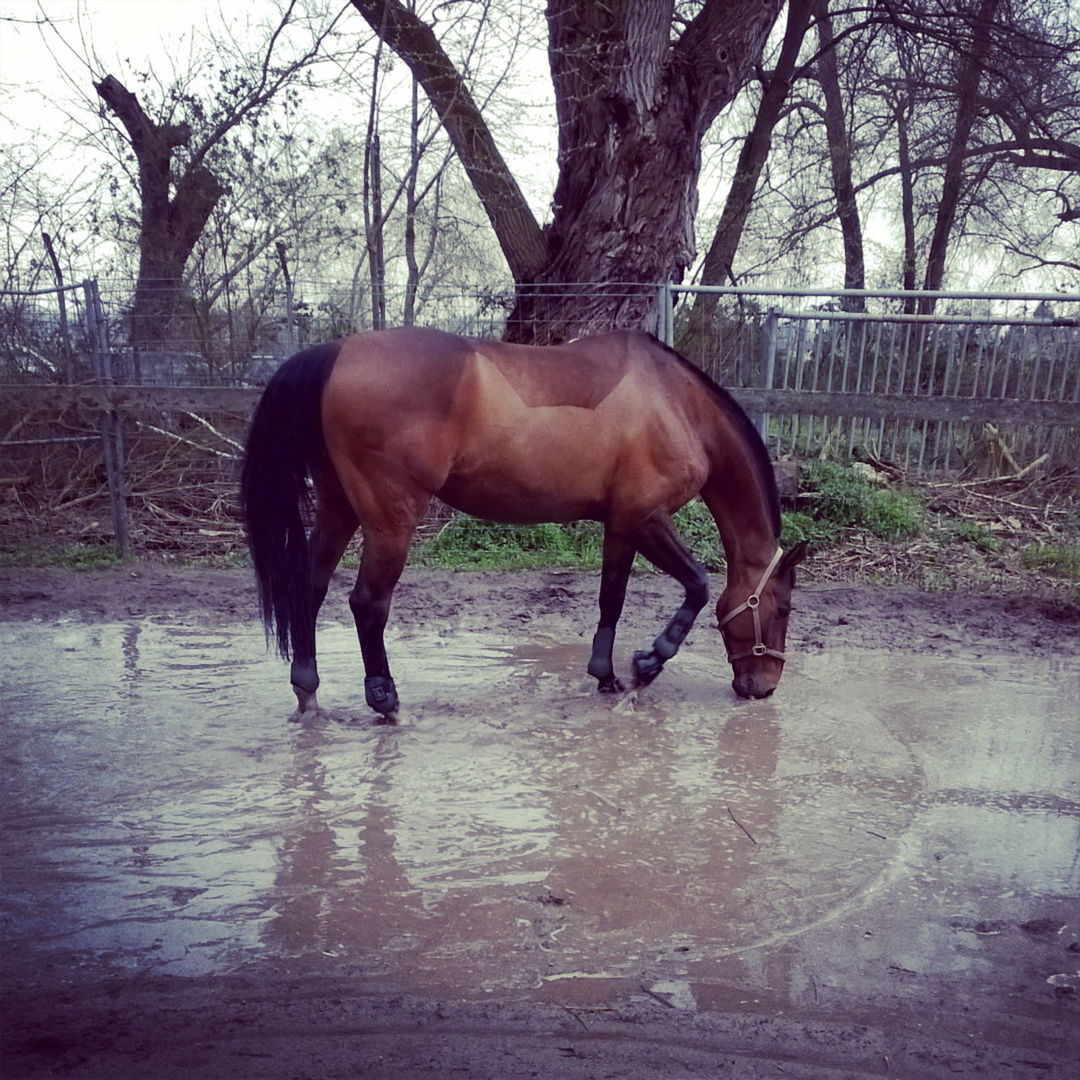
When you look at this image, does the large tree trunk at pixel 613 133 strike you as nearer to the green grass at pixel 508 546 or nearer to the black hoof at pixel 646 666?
the green grass at pixel 508 546

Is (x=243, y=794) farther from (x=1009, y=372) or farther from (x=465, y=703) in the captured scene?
(x=1009, y=372)

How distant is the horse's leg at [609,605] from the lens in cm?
438

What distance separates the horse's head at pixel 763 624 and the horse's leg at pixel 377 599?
1.54 meters

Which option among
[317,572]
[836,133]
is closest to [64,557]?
[317,572]

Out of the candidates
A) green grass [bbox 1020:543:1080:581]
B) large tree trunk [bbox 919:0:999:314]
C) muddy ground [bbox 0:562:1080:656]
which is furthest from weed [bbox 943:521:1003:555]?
large tree trunk [bbox 919:0:999:314]

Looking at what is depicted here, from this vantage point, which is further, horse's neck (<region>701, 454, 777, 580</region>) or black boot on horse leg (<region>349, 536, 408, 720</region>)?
horse's neck (<region>701, 454, 777, 580</region>)

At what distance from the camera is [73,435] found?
7.81m

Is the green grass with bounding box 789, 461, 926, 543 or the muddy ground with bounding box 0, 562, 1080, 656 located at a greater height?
the green grass with bounding box 789, 461, 926, 543

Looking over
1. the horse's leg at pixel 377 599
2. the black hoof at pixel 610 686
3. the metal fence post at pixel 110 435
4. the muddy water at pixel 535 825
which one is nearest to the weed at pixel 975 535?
the muddy water at pixel 535 825

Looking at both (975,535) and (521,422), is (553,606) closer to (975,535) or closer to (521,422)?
(521,422)

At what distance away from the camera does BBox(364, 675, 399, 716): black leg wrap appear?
12.9 ft

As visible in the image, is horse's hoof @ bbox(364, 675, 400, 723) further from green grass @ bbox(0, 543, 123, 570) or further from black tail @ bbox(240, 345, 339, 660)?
green grass @ bbox(0, 543, 123, 570)

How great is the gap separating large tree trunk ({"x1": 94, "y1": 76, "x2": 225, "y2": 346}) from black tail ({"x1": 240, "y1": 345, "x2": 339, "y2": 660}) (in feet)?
21.0

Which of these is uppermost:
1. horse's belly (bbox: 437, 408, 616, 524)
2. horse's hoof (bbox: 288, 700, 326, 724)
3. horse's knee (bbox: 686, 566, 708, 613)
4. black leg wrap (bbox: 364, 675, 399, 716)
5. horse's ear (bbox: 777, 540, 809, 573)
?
horse's belly (bbox: 437, 408, 616, 524)
